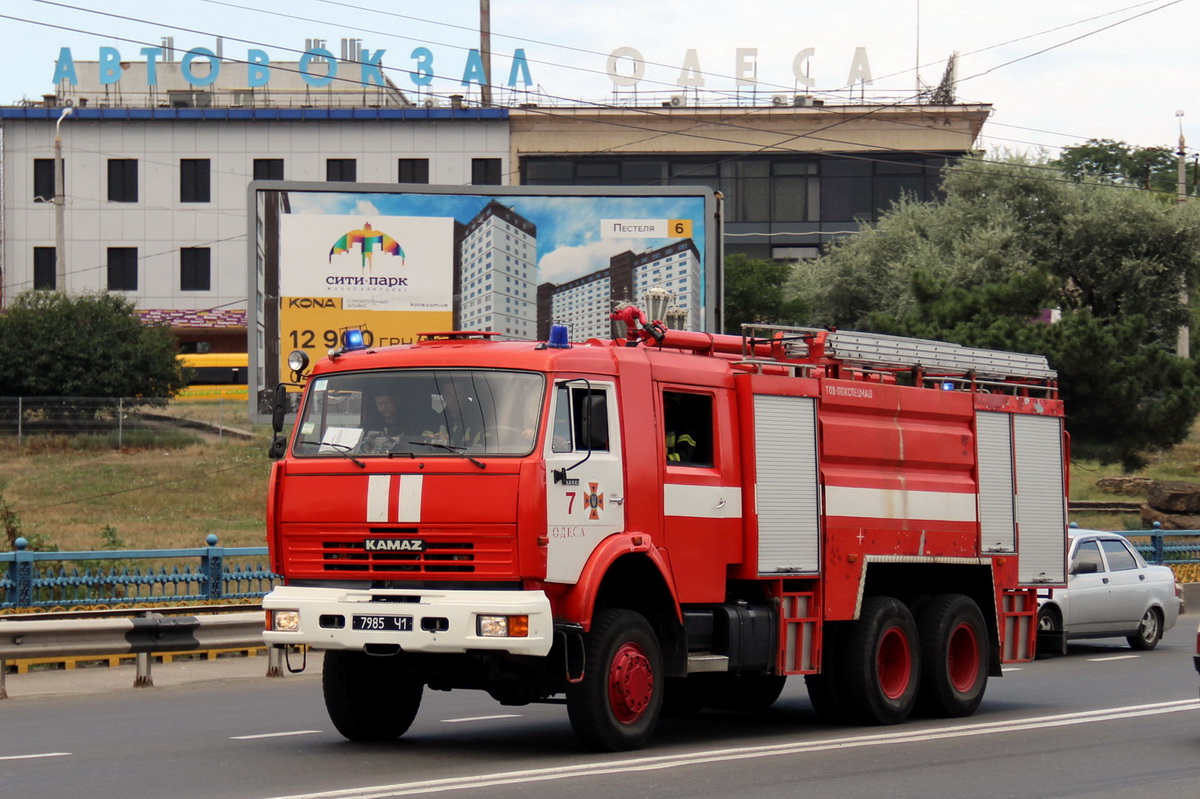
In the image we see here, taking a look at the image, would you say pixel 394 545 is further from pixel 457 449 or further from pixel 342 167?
pixel 342 167

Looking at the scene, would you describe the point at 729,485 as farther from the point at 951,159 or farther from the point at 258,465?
the point at 951,159

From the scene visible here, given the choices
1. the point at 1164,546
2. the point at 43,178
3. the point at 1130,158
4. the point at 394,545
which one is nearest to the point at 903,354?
the point at 394,545

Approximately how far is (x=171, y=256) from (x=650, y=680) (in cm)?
6135

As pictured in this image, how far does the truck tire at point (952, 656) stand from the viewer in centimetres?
1288

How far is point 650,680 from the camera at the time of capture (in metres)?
10.4

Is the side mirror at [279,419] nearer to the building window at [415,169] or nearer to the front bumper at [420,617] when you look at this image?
the front bumper at [420,617]

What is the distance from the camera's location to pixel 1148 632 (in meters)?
19.9

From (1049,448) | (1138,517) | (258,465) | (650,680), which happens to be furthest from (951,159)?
(650,680)

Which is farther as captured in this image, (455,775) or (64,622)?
(64,622)

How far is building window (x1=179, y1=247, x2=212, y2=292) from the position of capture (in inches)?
2694

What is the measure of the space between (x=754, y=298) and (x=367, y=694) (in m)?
39.8

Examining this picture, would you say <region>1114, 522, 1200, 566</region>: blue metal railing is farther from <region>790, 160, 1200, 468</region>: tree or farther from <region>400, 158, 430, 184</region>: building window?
<region>400, 158, 430, 184</region>: building window

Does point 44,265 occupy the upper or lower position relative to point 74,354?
upper

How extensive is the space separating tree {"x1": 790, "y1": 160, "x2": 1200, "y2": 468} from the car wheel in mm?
11269
